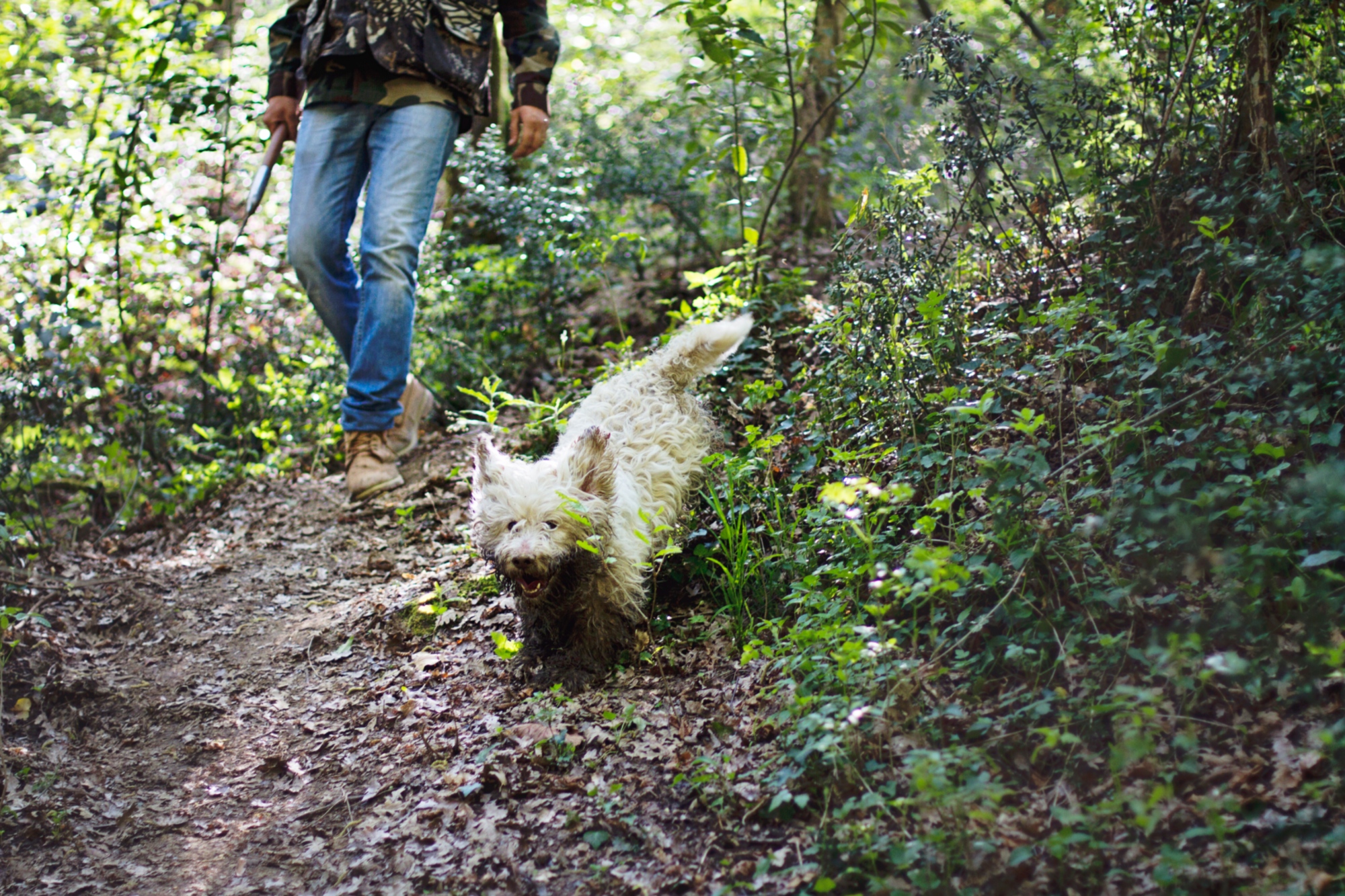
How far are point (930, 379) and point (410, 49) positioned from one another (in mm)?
2757

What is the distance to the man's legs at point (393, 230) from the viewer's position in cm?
403

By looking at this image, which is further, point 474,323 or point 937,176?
A: point 474,323

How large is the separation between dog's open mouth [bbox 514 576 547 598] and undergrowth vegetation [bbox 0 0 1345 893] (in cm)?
58

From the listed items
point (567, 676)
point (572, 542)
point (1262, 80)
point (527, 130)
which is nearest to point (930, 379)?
point (572, 542)

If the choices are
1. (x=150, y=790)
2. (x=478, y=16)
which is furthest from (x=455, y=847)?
(x=478, y=16)

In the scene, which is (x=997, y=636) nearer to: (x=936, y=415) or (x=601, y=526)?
(x=936, y=415)

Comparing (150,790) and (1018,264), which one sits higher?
(1018,264)

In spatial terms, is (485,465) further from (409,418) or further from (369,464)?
(409,418)

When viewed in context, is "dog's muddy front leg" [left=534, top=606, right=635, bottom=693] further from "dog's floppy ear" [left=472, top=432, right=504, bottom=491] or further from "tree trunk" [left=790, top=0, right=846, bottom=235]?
"tree trunk" [left=790, top=0, right=846, bottom=235]

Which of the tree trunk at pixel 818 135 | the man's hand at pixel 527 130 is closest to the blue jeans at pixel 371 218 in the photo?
the man's hand at pixel 527 130

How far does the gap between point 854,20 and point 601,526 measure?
120 inches

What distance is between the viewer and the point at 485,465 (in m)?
3.31

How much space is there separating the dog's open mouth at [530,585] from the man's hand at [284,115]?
9.43ft

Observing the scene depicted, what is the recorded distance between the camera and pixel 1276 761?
6.33 ft
